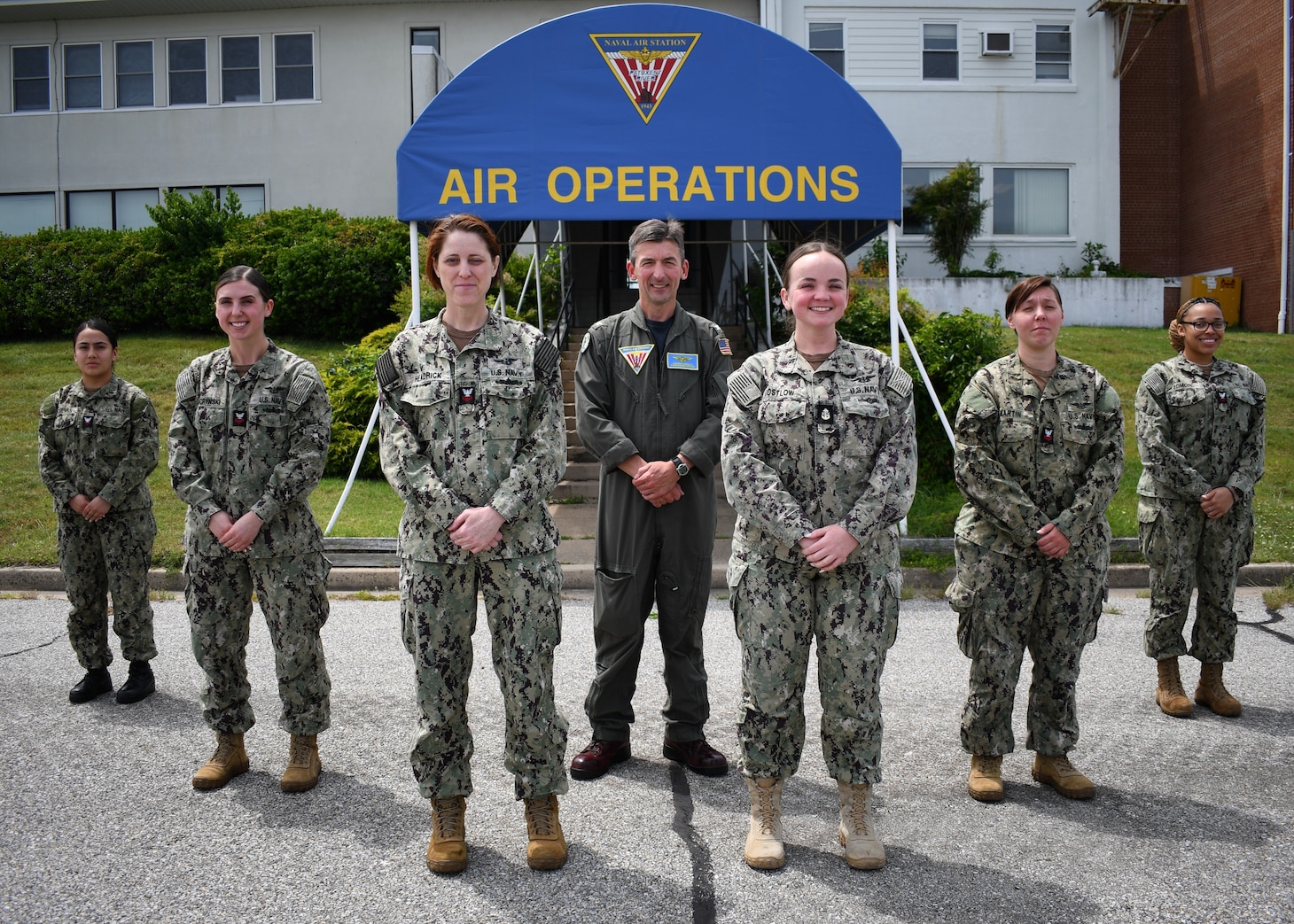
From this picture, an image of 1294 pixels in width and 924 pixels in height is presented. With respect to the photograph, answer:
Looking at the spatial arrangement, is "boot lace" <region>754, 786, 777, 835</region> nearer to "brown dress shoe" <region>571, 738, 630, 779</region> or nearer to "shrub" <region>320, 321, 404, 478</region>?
"brown dress shoe" <region>571, 738, 630, 779</region>

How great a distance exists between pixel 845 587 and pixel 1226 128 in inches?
849

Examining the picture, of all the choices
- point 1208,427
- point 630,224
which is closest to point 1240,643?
point 1208,427

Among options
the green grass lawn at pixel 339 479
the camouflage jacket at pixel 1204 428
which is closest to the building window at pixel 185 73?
the green grass lawn at pixel 339 479

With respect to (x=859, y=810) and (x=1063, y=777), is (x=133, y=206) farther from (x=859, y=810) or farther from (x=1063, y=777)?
(x=1063, y=777)

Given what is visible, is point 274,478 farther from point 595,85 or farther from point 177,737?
point 595,85

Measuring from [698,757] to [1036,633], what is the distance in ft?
5.15

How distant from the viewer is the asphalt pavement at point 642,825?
10.5ft

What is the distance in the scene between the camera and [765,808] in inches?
140

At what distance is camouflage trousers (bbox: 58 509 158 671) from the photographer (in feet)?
17.6

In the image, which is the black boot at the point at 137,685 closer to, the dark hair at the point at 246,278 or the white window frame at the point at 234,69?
the dark hair at the point at 246,278

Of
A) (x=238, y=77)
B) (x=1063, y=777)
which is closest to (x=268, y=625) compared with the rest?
(x=1063, y=777)

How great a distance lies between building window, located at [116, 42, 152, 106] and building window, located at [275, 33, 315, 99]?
2900mm

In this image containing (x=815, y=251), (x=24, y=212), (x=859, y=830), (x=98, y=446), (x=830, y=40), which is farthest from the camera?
(x=24, y=212)

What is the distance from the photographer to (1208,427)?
16.8ft
